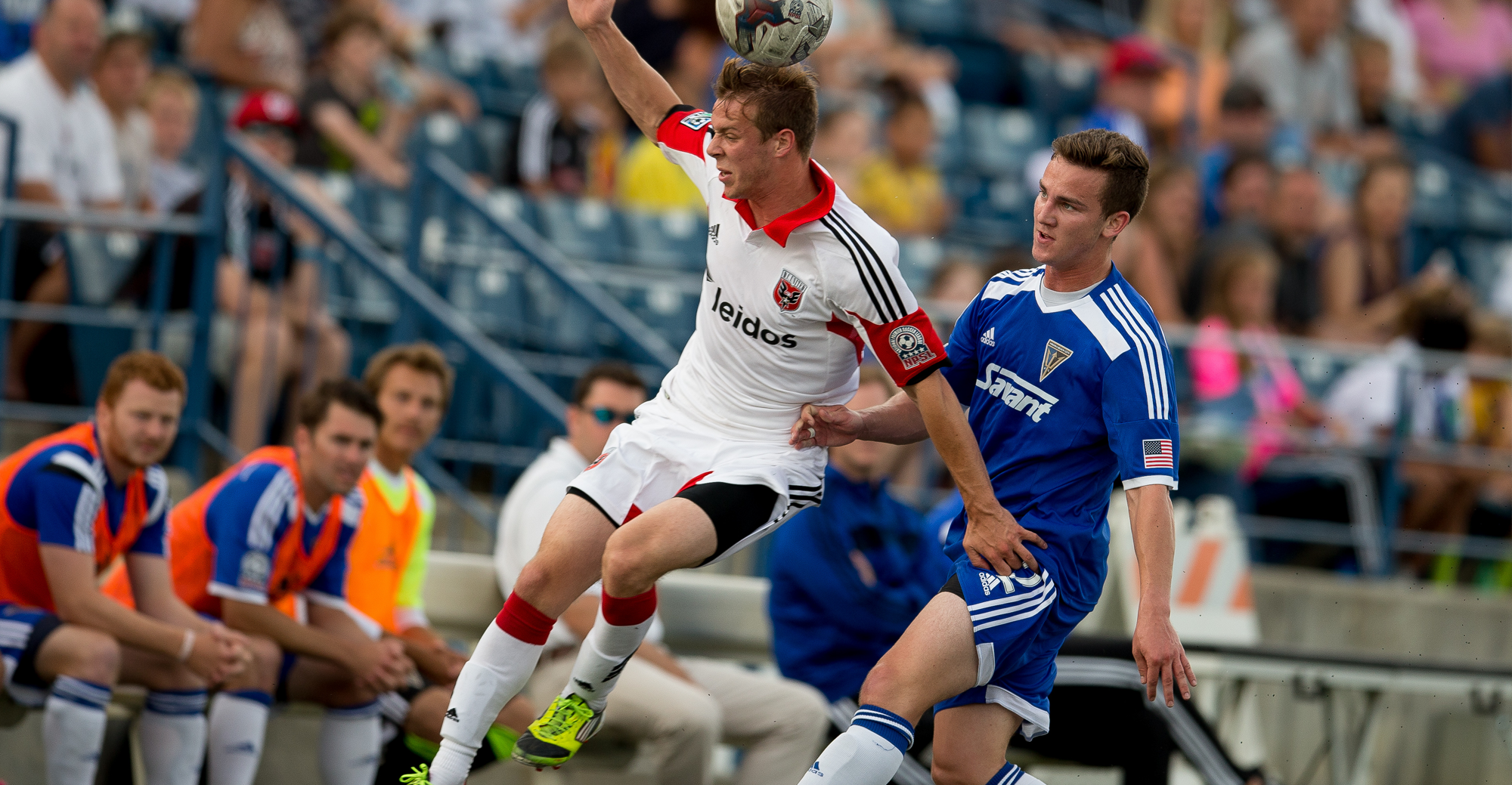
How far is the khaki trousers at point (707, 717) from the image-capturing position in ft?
21.0

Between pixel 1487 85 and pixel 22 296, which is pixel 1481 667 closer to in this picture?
pixel 22 296

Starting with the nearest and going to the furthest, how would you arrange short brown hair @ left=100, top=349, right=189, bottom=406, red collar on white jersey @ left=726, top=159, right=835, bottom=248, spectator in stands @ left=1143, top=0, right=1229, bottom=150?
red collar on white jersey @ left=726, top=159, right=835, bottom=248 → short brown hair @ left=100, top=349, right=189, bottom=406 → spectator in stands @ left=1143, top=0, right=1229, bottom=150

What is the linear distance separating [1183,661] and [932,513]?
3.34 metres

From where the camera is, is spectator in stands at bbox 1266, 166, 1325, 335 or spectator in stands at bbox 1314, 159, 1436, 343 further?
spectator in stands at bbox 1314, 159, 1436, 343

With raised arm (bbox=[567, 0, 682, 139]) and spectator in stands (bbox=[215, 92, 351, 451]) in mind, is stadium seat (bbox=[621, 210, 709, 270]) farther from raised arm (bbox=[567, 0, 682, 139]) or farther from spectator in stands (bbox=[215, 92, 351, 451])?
raised arm (bbox=[567, 0, 682, 139])

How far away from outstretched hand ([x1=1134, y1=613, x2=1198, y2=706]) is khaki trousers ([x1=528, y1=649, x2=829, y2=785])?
95.8 inches

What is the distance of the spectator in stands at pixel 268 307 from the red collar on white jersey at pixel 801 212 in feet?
12.1

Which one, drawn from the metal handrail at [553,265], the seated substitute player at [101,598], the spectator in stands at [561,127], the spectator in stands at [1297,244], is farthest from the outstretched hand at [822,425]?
the spectator in stands at [1297,244]

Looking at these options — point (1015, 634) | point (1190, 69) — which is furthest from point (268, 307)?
point (1190, 69)

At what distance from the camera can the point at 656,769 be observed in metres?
6.48

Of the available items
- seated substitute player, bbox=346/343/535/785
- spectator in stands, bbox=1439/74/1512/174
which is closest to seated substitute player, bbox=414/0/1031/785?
seated substitute player, bbox=346/343/535/785

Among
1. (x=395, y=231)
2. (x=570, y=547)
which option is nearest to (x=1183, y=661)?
(x=570, y=547)

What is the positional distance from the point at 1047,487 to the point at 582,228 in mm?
A: 6241

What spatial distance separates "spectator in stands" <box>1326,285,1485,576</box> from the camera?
1035 cm
